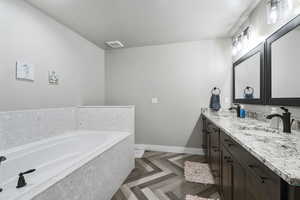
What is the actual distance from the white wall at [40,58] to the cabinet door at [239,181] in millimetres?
2279

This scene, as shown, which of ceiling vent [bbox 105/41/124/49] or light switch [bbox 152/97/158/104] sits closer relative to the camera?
ceiling vent [bbox 105/41/124/49]

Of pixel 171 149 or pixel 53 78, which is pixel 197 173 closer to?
pixel 171 149

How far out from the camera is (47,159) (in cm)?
172

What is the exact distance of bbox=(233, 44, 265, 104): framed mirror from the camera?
1.70 m

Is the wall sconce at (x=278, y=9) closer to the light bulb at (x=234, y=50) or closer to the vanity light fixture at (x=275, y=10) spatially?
the vanity light fixture at (x=275, y=10)

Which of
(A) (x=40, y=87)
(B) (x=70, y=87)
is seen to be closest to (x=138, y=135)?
(B) (x=70, y=87)

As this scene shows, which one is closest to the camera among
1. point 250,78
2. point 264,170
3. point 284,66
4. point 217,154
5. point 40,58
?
point 264,170

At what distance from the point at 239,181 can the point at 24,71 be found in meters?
2.42

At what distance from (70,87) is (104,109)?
26.9 inches

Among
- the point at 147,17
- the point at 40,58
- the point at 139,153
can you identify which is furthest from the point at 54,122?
the point at 147,17

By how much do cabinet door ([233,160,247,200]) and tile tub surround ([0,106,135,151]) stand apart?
158cm

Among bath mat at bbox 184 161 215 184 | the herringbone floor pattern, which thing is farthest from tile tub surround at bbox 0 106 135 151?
bath mat at bbox 184 161 215 184

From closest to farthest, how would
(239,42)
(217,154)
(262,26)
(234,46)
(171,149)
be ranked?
(217,154) < (262,26) < (239,42) < (234,46) < (171,149)

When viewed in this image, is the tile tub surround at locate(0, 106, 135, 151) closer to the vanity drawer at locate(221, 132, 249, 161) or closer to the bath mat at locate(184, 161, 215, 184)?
the bath mat at locate(184, 161, 215, 184)
